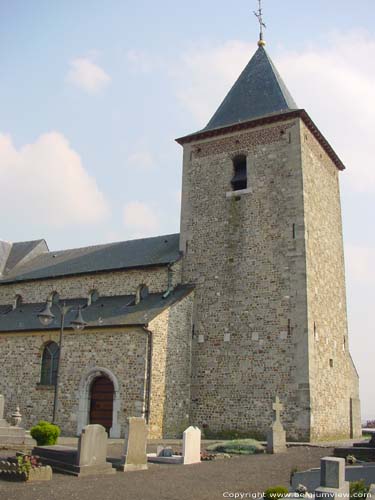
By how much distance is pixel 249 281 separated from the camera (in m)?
20.6

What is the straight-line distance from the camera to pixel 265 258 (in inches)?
809

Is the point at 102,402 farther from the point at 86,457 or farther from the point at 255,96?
the point at 255,96

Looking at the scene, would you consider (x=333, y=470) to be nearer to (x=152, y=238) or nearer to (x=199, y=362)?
(x=199, y=362)

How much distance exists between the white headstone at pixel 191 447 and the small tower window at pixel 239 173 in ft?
40.4

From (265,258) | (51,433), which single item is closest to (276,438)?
(51,433)

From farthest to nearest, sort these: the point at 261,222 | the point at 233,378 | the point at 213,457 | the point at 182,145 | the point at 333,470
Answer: the point at 182,145, the point at 261,222, the point at 233,378, the point at 213,457, the point at 333,470

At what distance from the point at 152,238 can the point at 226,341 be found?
287 inches

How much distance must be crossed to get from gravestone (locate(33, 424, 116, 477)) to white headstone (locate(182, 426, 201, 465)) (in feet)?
7.43

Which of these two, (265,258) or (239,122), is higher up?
(239,122)

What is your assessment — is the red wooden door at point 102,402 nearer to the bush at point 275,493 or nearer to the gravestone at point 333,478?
the bush at point 275,493

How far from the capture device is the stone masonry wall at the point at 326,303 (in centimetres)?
1962

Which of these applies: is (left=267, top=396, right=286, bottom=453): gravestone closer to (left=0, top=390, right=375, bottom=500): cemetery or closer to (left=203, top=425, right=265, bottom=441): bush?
(left=0, top=390, right=375, bottom=500): cemetery

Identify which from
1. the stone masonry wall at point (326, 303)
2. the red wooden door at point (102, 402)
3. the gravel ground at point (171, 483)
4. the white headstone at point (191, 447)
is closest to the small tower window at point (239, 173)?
the stone masonry wall at point (326, 303)

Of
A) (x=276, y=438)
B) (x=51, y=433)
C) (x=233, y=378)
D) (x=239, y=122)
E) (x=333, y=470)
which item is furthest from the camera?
(x=239, y=122)
